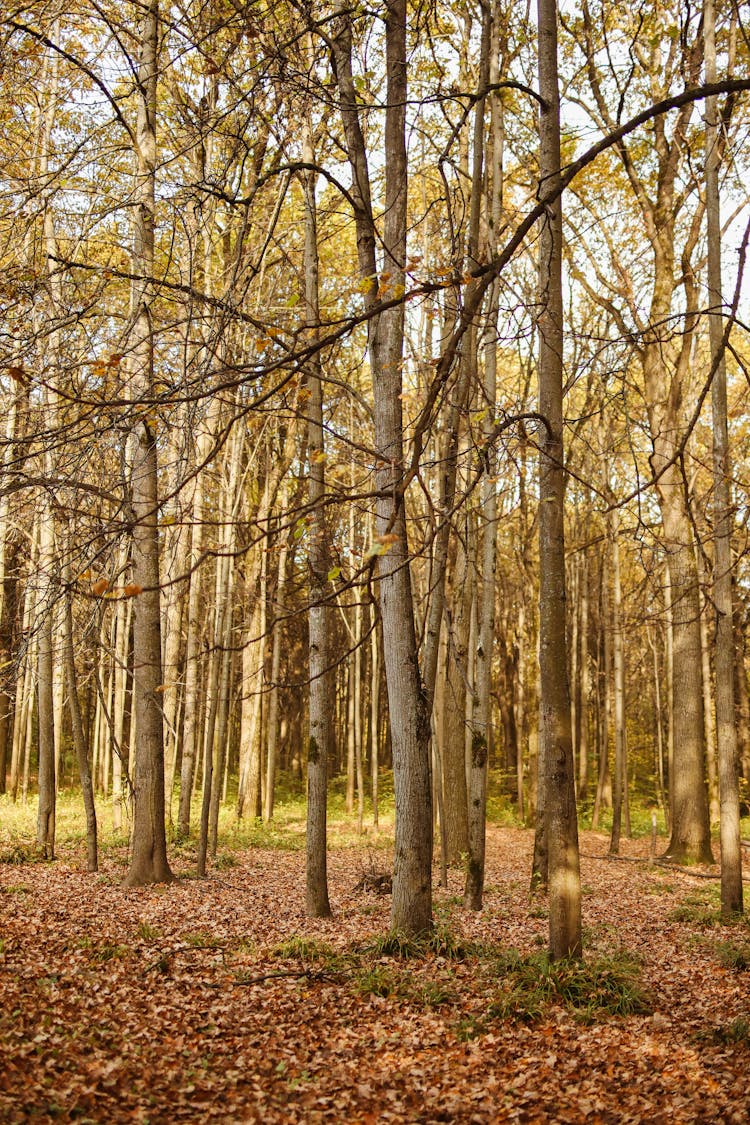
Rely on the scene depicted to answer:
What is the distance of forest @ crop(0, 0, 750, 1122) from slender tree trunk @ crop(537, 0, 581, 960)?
0.09ft

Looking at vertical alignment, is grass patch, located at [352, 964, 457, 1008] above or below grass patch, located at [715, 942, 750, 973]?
above

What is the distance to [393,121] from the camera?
303 inches

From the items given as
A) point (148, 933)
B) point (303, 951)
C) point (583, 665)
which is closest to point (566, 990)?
point (303, 951)

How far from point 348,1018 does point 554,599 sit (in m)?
3.25

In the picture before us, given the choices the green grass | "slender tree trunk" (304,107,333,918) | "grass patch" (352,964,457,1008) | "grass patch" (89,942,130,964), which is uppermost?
"slender tree trunk" (304,107,333,918)

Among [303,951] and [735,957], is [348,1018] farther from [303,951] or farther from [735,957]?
[735,957]

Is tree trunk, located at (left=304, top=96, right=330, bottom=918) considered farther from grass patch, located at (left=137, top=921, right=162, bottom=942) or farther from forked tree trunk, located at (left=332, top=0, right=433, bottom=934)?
grass patch, located at (left=137, top=921, right=162, bottom=942)

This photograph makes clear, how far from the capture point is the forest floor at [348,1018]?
4195 millimetres

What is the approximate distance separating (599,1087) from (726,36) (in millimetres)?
12248

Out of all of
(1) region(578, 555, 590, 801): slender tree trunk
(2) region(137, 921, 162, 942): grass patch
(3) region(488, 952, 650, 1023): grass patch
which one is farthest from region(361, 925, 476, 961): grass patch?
(1) region(578, 555, 590, 801): slender tree trunk

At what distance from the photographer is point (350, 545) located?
372 inches

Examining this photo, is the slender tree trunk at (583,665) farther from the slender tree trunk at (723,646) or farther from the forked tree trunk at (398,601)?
the forked tree trunk at (398,601)

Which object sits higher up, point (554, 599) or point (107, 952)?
point (554, 599)

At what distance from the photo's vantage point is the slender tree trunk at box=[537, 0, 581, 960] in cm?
625
